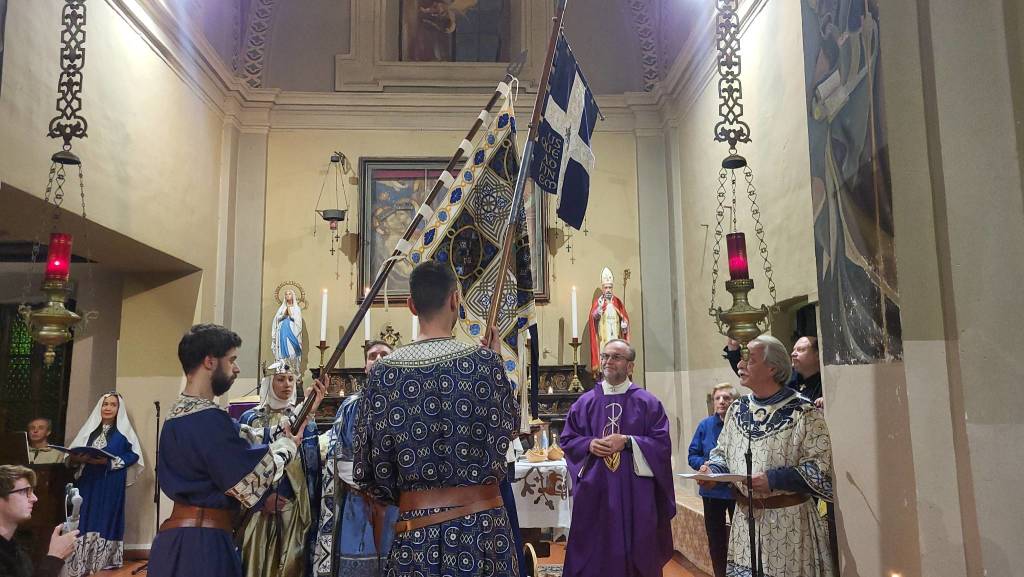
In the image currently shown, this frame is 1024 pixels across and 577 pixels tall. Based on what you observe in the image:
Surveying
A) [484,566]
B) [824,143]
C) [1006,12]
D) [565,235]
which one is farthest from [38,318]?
A: [565,235]

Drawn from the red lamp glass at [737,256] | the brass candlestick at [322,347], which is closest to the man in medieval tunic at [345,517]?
the red lamp glass at [737,256]

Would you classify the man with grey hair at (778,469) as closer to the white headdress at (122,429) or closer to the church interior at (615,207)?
the church interior at (615,207)

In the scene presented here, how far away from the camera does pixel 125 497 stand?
782 cm

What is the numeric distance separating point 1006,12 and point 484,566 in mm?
2777

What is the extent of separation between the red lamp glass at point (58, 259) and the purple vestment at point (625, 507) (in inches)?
130

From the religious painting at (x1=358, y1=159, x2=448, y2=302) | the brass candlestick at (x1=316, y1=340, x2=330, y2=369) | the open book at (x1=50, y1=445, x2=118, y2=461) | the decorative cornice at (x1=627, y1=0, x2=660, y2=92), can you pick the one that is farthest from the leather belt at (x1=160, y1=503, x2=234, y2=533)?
the decorative cornice at (x1=627, y1=0, x2=660, y2=92)

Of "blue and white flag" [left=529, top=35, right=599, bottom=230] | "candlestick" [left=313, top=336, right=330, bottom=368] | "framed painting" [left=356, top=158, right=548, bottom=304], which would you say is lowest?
"candlestick" [left=313, top=336, right=330, bottom=368]

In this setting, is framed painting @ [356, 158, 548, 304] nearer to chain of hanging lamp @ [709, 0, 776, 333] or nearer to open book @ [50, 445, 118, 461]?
chain of hanging lamp @ [709, 0, 776, 333]

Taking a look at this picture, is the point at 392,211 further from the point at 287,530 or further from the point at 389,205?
the point at 287,530

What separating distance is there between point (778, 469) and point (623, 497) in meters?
1.53

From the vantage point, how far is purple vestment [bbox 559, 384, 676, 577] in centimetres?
491

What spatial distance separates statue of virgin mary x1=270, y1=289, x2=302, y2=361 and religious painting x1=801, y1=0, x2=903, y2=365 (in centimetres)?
617

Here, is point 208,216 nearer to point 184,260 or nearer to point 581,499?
point 184,260

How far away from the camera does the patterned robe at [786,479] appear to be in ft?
11.8
